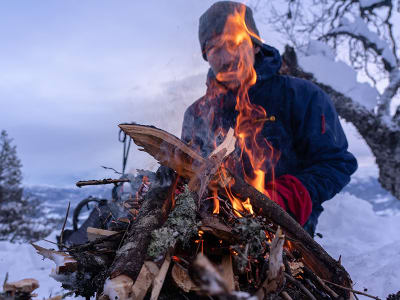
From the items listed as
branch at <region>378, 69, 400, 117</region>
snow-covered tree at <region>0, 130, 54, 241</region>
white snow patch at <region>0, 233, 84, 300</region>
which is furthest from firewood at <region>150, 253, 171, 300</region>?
snow-covered tree at <region>0, 130, 54, 241</region>

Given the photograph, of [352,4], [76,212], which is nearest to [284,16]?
[352,4]

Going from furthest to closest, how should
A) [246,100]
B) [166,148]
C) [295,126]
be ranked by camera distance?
[246,100] → [295,126] → [166,148]

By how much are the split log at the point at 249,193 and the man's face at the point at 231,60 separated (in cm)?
176

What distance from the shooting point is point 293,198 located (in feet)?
6.63

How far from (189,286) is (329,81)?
25.5ft

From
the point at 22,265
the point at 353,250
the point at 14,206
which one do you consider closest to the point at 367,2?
the point at 353,250

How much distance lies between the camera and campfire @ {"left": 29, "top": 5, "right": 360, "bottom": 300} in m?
1.17

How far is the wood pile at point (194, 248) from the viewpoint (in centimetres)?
117

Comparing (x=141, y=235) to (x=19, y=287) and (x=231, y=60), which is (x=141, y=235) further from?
(x=231, y=60)

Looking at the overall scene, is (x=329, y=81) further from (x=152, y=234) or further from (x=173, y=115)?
(x=152, y=234)

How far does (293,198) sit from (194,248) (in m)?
Answer: 0.97

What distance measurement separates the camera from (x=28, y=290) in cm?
110

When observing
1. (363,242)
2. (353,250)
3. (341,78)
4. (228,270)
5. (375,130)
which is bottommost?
(353,250)

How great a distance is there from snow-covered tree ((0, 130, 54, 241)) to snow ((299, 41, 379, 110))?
1808 centimetres
